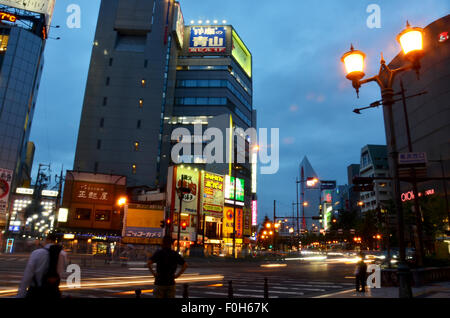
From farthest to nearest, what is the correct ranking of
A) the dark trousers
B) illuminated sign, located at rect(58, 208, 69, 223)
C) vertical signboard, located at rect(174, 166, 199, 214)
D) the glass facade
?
the glass facade, illuminated sign, located at rect(58, 208, 69, 223), vertical signboard, located at rect(174, 166, 199, 214), the dark trousers

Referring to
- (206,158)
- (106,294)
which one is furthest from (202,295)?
(206,158)

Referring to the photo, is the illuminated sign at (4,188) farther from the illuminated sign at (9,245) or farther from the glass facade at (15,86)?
the illuminated sign at (9,245)

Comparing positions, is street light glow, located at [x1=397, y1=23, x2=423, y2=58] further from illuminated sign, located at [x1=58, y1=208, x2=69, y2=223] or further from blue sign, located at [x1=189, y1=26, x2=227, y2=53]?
blue sign, located at [x1=189, y1=26, x2=227, y2=53]

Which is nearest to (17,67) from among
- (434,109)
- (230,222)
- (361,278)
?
(230,222)

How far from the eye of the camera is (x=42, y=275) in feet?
17.7

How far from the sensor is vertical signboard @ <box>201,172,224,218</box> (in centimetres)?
5566

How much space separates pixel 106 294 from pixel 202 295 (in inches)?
152

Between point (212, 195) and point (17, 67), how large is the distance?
5856cm

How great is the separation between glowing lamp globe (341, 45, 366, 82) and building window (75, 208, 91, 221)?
55100mm

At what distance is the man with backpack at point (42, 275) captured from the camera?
5.35 metres

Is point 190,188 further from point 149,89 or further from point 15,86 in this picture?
point 15,86

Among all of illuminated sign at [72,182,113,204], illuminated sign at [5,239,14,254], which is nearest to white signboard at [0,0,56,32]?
illuminated sign at [72,182,113,204]

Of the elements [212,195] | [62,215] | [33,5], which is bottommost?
[62,215]
